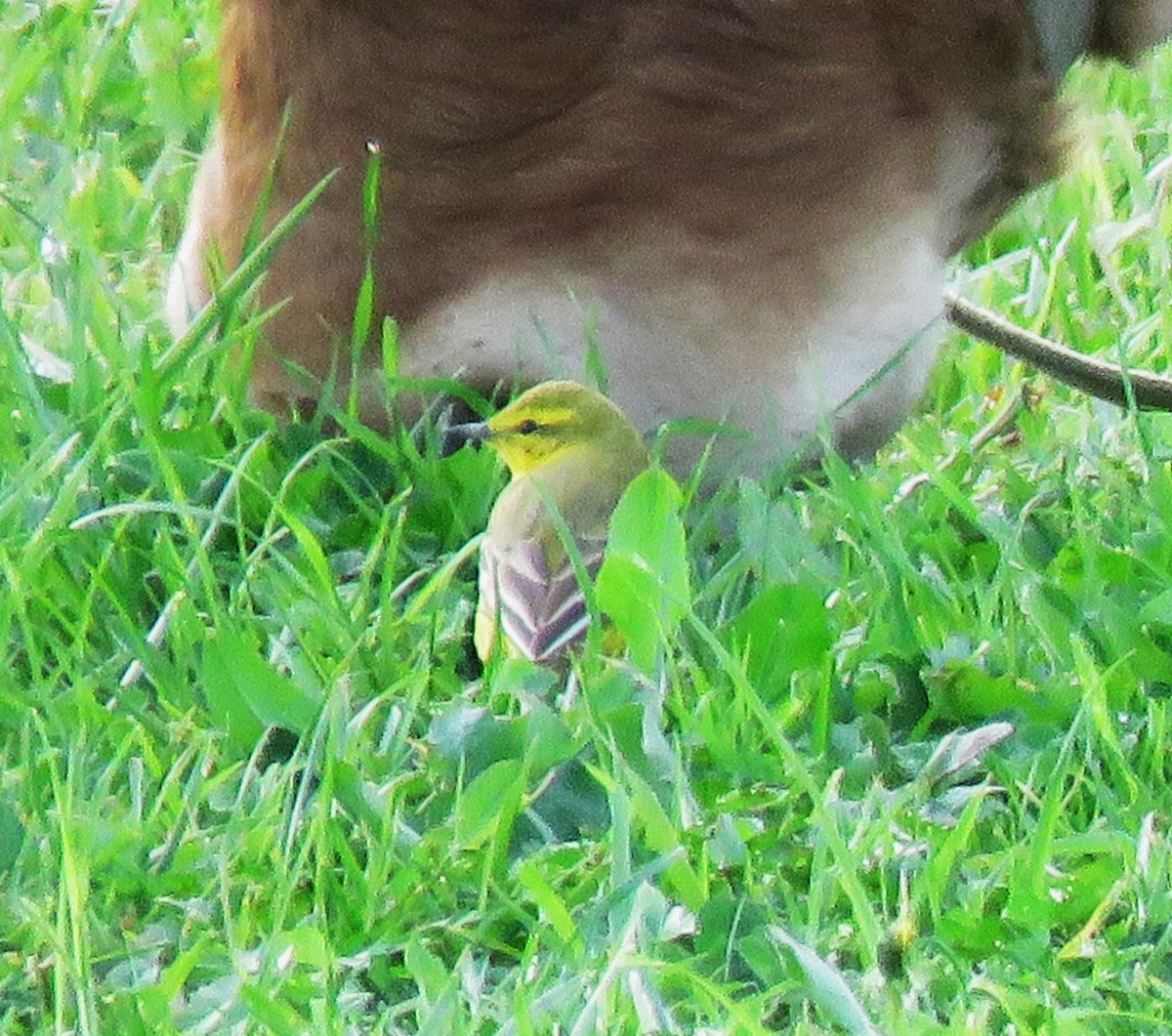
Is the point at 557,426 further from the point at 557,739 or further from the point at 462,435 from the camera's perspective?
the point at 557,739

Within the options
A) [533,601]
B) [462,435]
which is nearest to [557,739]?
[533,601]

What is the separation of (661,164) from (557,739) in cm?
52

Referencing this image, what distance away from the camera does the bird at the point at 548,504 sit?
1.99m

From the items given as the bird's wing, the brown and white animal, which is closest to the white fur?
the brown and white animal

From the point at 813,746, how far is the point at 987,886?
230 millimetres

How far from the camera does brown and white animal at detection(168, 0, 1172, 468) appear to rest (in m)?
2.04

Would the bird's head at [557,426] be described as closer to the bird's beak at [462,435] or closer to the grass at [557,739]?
→ the bird's beak at [462,435]

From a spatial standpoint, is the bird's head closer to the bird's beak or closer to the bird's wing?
the bird's beak

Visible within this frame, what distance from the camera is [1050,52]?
2.13 m

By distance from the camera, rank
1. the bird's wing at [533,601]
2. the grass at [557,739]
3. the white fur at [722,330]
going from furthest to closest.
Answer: the white fur at [722,330] → the bird's wing at [533,601] → the grass at [557,739]

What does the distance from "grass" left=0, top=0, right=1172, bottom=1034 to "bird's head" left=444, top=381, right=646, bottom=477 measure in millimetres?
112

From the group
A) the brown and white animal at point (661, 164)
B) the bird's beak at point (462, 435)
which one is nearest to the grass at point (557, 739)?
the bird's beak at point (462, 435)

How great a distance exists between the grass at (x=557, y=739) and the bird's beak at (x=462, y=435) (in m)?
0.02

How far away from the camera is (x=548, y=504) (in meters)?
2.03
